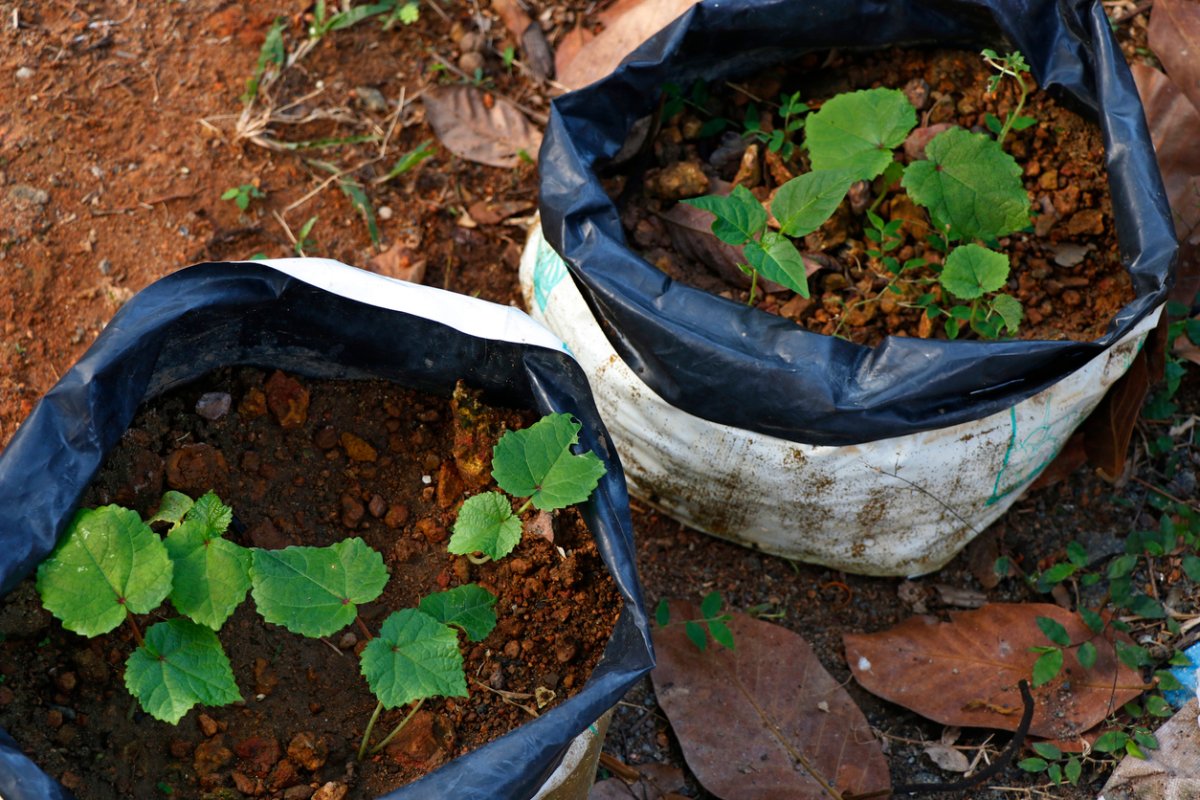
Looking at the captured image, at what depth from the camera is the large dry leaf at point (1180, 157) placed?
1966 millimetres

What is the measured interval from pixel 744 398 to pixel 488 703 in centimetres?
56

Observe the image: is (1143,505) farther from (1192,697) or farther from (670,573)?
(670,573)

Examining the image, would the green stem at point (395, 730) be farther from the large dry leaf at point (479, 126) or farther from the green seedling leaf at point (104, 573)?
the large dry leaf at point (479, 126)

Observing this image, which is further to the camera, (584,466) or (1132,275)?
(1132,275)

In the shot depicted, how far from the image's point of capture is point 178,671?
1289mm

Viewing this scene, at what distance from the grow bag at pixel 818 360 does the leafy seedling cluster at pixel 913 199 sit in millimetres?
110

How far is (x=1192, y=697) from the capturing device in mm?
1829

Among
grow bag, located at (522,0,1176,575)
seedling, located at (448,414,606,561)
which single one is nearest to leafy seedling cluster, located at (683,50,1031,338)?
grow bag, located at (522,0,1176,575)

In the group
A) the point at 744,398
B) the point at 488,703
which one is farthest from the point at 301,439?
the point at 744,398

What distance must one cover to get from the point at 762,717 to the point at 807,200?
2.75 ft

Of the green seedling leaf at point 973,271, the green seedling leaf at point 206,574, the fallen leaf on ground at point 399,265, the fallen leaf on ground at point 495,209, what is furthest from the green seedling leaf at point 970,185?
the green seedling leaf at point 206,574

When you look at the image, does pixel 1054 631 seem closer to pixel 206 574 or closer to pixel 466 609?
pixel 466 609

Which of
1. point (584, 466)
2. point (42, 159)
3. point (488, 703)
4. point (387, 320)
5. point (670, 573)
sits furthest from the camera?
point (42, 159)

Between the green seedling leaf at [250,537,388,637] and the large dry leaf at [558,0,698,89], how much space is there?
1245 millimetres
